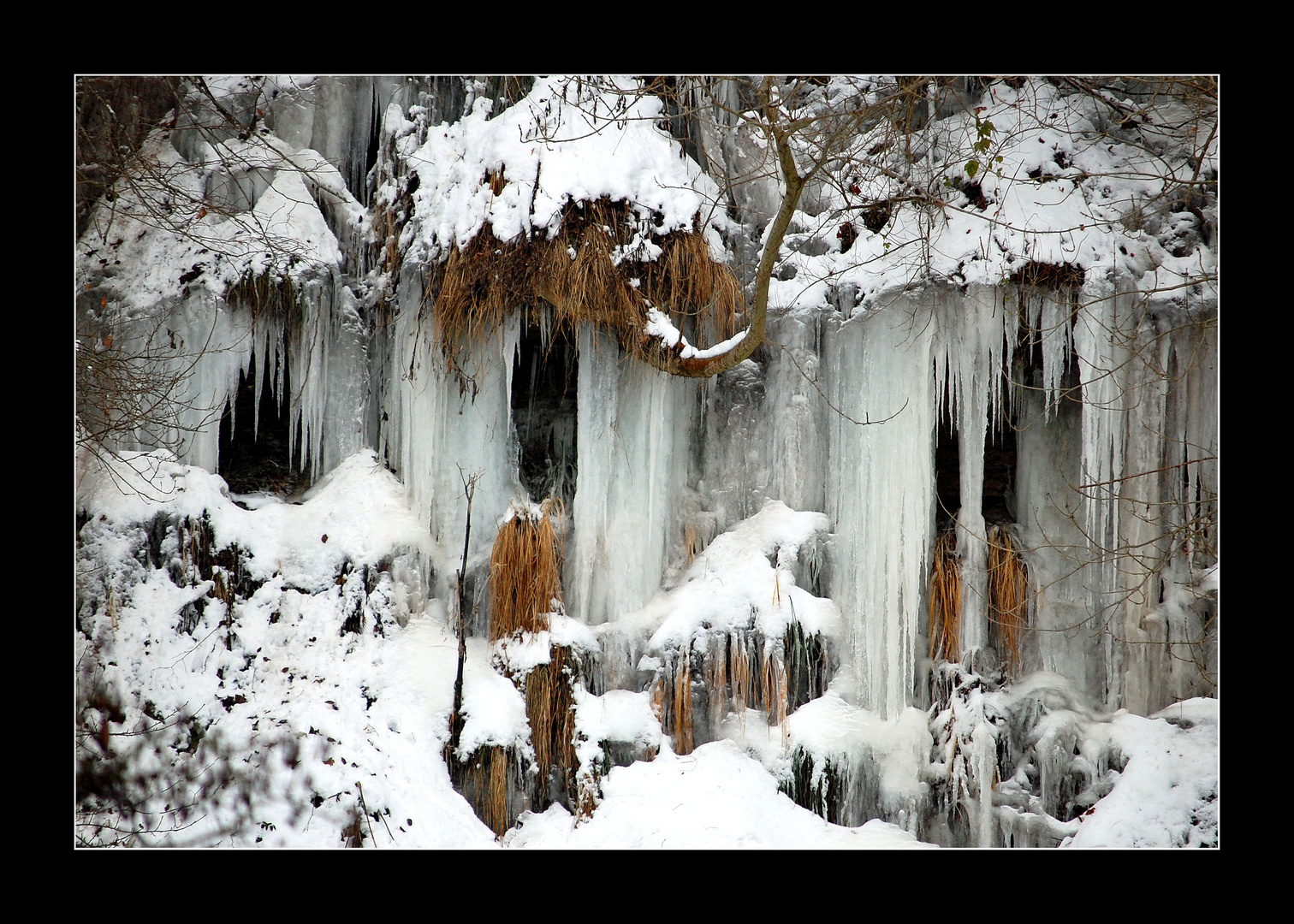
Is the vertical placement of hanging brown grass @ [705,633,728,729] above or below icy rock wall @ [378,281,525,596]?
below

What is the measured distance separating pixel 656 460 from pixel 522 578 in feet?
2.58

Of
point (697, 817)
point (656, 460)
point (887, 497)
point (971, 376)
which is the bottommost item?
point (697, 817)

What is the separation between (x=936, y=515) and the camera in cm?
363

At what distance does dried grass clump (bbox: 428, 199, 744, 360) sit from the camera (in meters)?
3.26

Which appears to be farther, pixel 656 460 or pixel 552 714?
pixel 656 460

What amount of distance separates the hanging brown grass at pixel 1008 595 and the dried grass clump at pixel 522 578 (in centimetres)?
196

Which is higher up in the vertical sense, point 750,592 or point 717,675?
point 750,592

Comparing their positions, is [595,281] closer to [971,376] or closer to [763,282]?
[763,282]

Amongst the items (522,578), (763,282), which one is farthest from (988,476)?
(522,578)

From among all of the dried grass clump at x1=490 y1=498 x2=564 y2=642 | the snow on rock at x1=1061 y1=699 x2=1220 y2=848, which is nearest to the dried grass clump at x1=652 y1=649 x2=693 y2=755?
the dried grass clump at x1=490 y1=498 x2=564 y2=642

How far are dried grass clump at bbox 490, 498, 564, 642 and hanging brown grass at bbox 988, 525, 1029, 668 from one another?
6.42 ft

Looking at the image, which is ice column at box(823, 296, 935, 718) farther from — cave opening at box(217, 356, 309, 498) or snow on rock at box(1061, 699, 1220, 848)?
cave opening at box(217, 356, 309, 498)

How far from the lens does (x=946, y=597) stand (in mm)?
3602
